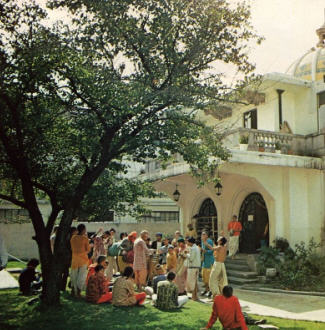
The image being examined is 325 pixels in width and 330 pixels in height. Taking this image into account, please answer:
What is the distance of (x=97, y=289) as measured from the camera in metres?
9.27

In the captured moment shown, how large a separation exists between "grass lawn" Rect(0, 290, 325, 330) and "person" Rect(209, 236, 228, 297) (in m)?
0.84

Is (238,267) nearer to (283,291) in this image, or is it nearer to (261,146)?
(283,291)

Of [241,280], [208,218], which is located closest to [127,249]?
[241,280]

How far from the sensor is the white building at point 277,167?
50.9 ft

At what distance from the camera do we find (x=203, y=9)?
931cm

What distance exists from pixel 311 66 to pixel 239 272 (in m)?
10.3

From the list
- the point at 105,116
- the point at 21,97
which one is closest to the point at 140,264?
the point at 105,116

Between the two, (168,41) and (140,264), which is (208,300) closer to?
(140,264)

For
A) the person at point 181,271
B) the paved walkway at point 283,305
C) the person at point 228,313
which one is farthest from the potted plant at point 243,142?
the person at point 228,313

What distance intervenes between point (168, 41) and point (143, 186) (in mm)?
6558

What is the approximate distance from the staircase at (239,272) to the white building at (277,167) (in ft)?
5.05

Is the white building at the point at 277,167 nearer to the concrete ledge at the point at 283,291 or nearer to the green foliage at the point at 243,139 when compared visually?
the green foliage at the point at 243,139

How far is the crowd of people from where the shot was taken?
28.8 ft

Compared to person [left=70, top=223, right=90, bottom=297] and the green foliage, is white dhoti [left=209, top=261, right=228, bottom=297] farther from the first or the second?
the green foliage
